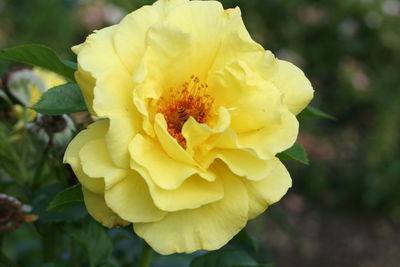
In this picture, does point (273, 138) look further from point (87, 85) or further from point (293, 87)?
point (87, 85)

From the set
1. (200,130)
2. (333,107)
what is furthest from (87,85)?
(333,107)

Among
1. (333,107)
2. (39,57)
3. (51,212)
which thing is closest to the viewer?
(39,57)

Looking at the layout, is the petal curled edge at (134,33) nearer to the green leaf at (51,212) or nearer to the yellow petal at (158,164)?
the yellow petal at (158,164)

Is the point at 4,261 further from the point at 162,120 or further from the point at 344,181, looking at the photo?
the point at 344,181

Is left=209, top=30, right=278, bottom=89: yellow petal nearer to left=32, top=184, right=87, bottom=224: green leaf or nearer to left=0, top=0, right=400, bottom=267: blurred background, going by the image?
left=32, top=184, right=87, bottom=224: green leaf

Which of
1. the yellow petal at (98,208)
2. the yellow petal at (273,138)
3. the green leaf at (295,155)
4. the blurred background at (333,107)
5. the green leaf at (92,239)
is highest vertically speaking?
the yellow petal at (273,138)

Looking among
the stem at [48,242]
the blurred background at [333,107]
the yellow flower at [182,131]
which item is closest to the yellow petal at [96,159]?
the yellow flower at [182,131]

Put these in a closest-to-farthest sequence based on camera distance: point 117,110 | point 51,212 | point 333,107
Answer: point 117,110, point 51,212, point 333,107

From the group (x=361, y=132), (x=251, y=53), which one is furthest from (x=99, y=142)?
(x=361, y=132)
